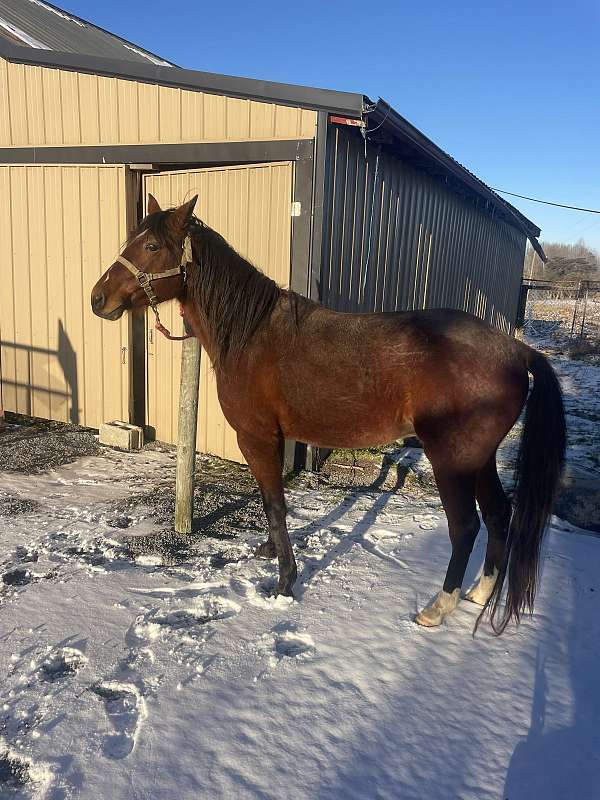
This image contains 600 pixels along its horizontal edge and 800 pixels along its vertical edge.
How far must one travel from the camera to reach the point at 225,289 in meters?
3.03

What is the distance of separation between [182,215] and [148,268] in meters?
0.35

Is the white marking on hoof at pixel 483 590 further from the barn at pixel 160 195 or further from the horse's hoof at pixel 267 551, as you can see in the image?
the barn at pixel 160 195

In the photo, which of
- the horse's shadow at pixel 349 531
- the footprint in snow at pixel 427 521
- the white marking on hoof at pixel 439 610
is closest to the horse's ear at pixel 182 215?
the horse's shadow at pixel 349 531

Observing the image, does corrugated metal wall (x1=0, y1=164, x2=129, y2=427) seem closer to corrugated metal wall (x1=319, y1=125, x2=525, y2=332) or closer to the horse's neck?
corrugated metal wall (x1=319, y1=125, x2=525, y2=332)

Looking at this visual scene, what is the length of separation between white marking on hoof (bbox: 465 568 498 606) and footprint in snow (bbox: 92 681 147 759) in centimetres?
193

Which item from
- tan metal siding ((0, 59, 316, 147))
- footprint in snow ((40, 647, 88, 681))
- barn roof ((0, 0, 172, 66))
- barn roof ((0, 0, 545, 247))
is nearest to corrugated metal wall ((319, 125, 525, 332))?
barn roof ((0, 0, 545, 247))

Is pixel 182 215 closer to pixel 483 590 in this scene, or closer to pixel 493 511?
pixel 493 511

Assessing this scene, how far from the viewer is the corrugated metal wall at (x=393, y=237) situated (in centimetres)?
516

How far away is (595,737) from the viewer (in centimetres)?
217

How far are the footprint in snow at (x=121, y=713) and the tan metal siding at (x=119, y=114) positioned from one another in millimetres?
4411

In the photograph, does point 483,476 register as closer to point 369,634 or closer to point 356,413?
point 356,413

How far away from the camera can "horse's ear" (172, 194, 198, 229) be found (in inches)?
113

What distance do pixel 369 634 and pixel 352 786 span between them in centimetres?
91

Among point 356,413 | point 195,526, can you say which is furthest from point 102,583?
point 356,413
